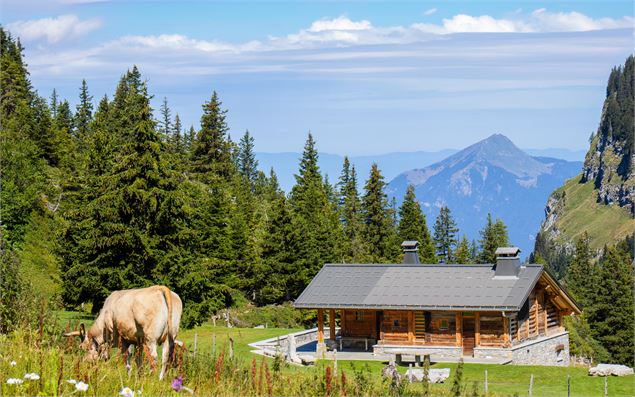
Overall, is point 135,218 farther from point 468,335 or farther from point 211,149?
point 211,149

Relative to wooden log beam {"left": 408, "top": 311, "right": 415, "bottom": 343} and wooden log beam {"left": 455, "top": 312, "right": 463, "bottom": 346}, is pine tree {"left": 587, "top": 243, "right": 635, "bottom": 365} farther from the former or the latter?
wooden log beam {"left": 408, "top": 311, "right": 415, "bottom": 343}

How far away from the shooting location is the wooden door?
133ft

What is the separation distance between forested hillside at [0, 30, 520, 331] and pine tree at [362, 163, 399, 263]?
121mm

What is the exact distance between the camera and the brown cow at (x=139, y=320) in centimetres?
1415

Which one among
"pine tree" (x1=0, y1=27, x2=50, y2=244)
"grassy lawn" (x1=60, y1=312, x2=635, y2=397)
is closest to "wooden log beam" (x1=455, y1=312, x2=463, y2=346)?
Answer: "grassy lawn" (x1=60, y1=312, x2=635, y2=397)

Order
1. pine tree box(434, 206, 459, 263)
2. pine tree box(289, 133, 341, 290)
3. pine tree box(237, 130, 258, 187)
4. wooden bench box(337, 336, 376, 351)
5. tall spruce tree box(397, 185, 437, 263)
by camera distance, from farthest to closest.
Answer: pine tree box(237, 130, 258, 187)
pine tree box(434, 206, 459, 263)
tall spruce tree box(397, 185, 437, 263)
pine tree box(289, 133, 341, 290)
wooden bench box(337, 336, 376, 351)

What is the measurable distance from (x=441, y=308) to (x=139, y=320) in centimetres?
2729

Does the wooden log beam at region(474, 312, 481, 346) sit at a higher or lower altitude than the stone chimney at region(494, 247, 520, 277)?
lower

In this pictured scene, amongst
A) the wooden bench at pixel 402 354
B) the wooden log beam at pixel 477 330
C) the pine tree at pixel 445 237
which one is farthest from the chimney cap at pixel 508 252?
the pine tree at pixel 445 237

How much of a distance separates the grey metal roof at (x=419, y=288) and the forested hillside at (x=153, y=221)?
6.68 m

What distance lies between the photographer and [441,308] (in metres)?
39.8

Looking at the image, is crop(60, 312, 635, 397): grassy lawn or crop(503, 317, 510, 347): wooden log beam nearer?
crop(60, 312, 635, 397): grassy lawn

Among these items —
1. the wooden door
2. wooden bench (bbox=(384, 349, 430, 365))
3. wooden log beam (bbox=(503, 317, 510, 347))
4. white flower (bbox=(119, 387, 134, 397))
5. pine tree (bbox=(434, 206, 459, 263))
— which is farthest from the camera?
pine tree (bbox=(434, 206, 459, 263))

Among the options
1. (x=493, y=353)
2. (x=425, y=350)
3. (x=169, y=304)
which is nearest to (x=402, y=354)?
(x=425, y=350)
